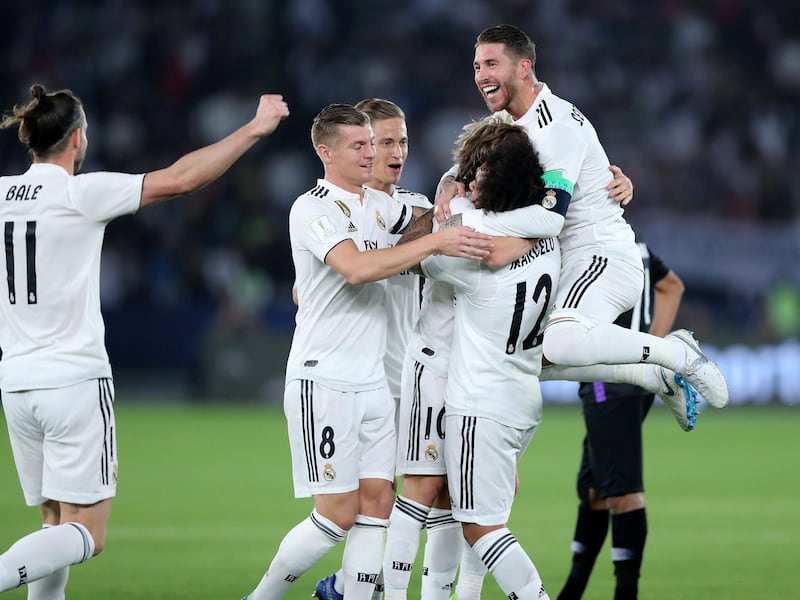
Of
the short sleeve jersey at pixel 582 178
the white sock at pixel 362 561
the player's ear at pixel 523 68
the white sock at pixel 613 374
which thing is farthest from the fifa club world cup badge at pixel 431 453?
the player's ear at pixel 523 68

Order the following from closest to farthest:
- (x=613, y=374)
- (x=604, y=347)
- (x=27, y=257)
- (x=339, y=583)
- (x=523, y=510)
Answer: (x=27, y=257)
(x=604, y=347)
(x=613, y=374)
(x=339, y=583)
(x=523, y=510)

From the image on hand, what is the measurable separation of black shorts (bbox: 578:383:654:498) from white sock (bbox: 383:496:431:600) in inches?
49.7


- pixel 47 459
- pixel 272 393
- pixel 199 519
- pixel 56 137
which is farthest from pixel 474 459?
pixel 272 393

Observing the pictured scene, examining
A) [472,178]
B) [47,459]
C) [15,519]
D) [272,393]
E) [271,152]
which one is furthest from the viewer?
[271,152]

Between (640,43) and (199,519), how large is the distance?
14992mm

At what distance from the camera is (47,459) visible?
504 centimetres

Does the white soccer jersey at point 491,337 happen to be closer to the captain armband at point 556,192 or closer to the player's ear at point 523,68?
the captain armband at point 556,192

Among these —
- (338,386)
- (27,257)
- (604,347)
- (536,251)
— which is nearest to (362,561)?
(338,386)

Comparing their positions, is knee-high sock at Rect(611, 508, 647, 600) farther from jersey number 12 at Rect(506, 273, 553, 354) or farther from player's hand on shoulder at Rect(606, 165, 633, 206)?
player's hand on shoulder at Rect(606, 165, 633, 206)

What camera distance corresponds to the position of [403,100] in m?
20.5

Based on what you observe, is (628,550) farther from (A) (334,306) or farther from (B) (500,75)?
(B) (500,75)

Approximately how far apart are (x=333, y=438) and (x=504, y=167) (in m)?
1.38

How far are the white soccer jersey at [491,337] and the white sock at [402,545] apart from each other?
1.74ft

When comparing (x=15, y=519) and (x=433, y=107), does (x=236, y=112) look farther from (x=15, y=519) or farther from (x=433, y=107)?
(x=15, y=519)
